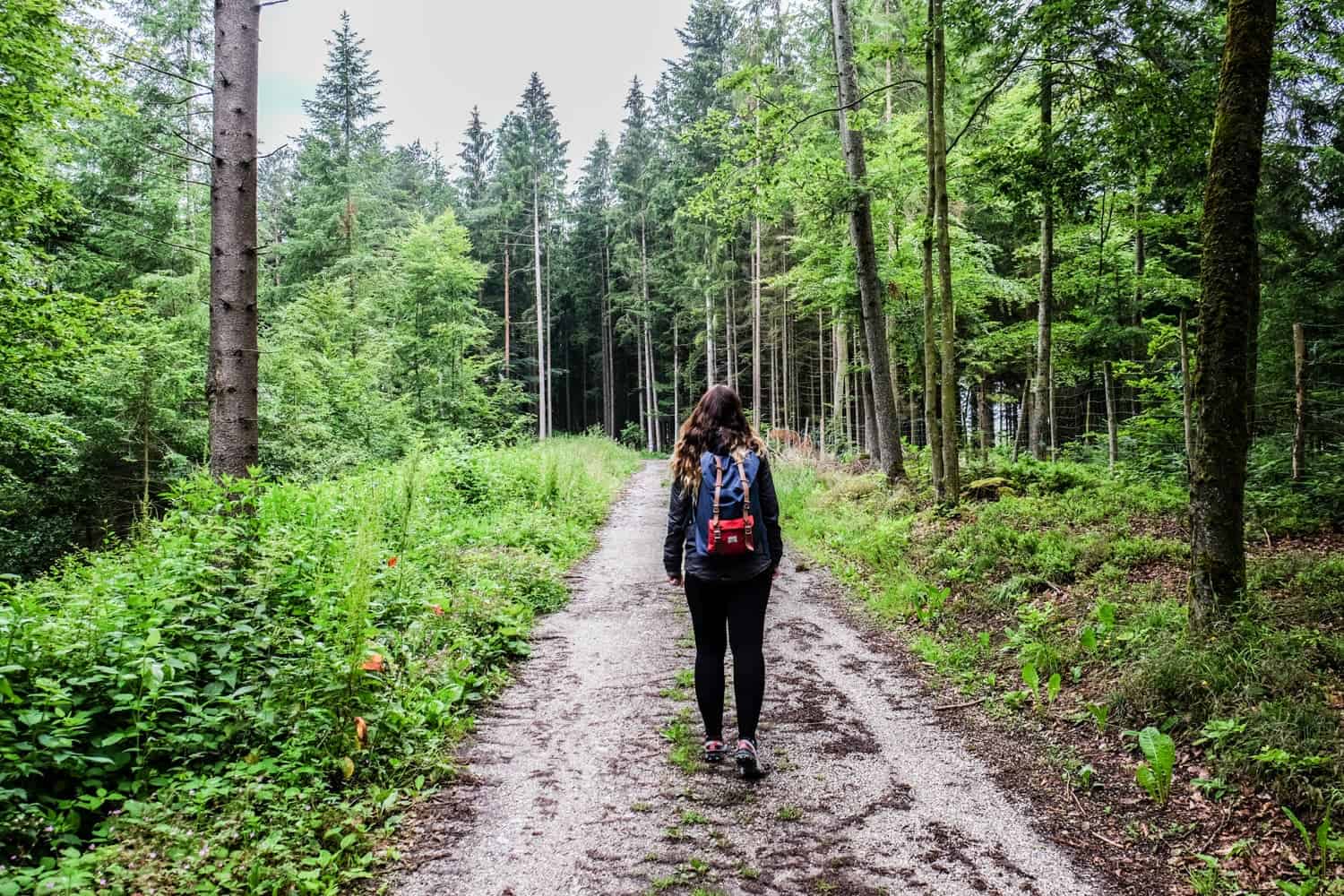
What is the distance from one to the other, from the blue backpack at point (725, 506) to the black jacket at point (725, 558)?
2.1 inches

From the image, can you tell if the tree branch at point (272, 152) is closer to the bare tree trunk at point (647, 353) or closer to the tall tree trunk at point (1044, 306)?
the tall tree trunk at point (1044, 306)

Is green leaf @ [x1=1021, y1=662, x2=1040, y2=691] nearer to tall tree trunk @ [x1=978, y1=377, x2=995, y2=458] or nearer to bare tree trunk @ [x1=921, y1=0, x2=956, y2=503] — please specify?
bare tree trunk @ [x1=921, y1=0, x2=956, y2=503]

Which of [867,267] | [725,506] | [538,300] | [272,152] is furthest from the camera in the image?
[538,300]

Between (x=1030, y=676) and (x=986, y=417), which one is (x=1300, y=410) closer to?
(x=1030, y=676)

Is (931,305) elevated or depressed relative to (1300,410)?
elevated

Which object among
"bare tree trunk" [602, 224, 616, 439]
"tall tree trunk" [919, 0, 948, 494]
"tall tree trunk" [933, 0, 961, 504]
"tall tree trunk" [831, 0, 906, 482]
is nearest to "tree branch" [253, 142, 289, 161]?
"tall tree trunk" [933, 0, 961, 504]

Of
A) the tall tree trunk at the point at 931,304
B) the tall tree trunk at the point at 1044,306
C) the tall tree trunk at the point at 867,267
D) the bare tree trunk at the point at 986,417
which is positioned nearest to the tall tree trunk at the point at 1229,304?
the tall tree trunk at the point at 931,304

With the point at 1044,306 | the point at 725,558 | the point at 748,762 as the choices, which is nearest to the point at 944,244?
the point at 1044,306

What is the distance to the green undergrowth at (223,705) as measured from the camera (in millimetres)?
2695

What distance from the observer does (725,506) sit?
3.84 metres

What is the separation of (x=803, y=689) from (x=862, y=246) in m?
9.05

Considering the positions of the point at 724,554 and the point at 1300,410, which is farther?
the point at 1300,410

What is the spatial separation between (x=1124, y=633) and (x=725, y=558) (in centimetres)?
326

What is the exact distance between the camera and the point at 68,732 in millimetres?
2908
